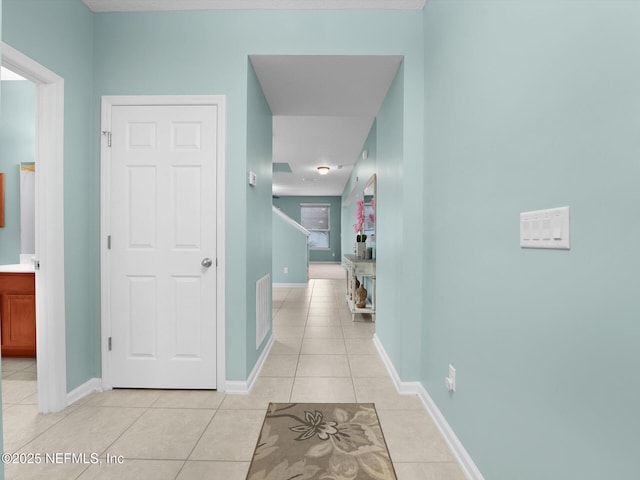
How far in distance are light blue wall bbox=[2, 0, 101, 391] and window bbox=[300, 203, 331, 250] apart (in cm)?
1043

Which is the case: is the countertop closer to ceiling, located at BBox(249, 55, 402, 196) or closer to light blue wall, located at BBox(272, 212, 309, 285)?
ceiling, located at BBox(249, 55, 402, 196)

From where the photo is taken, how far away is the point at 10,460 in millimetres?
1639

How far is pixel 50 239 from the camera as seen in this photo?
206 cm

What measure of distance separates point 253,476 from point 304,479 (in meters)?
0.25

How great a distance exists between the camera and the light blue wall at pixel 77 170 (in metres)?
2.04

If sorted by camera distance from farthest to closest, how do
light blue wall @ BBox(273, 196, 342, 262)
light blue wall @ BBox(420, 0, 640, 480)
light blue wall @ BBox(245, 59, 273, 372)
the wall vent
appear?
1. light blue wall @ BBox(273, 196, 342, 262)
2. the wall vent
3. light blue wall @ BBox(245, 59, 273, 372)
4. light blue wall @ BBox(420, 0, 640, 480)

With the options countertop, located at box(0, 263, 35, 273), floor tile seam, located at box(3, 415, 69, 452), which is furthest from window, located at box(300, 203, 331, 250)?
floor tile seam, located at box(3, 415, 69, 452)

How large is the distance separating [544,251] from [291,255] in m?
6.49

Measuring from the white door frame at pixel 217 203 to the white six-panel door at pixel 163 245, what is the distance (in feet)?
0.10

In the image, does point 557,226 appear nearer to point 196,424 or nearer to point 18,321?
point 196,424

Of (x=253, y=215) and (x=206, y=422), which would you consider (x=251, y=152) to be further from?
(x=206, y=422)

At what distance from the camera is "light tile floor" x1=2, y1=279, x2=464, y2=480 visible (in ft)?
5.25

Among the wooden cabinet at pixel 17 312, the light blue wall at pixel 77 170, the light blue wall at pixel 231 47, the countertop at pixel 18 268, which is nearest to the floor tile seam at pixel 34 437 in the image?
the light blue wall at pixel 77 170

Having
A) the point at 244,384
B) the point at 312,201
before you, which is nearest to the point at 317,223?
the point at 312,201
